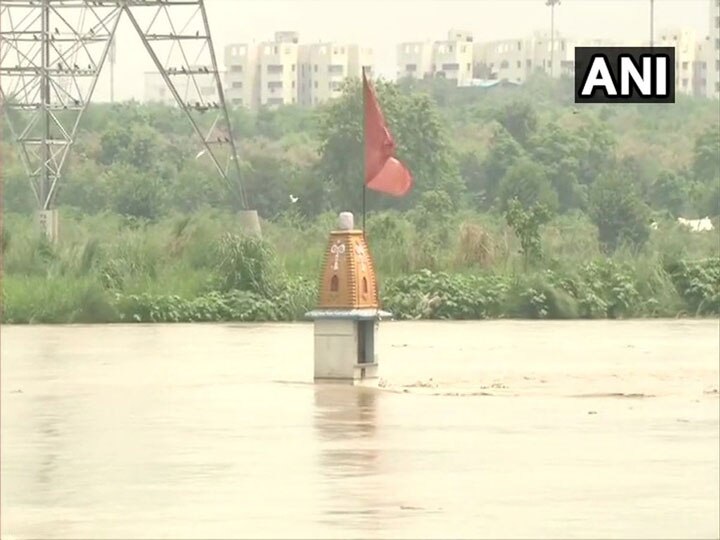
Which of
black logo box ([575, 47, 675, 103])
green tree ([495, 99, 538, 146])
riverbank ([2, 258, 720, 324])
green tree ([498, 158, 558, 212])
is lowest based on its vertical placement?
riverbank ([2, 258, 720, 324])

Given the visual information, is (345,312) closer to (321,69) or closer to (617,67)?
(617,67)

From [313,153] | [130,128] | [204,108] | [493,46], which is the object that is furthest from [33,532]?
[493,46]

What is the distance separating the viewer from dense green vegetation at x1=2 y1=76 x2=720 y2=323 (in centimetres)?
2816

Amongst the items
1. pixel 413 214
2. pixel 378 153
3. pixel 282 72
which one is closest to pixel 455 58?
pixel 282 72

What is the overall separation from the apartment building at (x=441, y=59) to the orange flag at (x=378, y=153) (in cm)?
4909

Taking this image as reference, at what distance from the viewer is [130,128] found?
59875mm

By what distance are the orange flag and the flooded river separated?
1507 mm

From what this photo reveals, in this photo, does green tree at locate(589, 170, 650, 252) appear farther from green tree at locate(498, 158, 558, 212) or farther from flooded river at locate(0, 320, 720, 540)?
flooded river at locate(0, 320, 720, 540)

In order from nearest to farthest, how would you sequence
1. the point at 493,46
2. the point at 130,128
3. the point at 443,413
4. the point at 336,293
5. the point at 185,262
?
the point at 443,413 < the point at 336,293 < the point at 185,262 < the point at 130,128 < the point at 493,46

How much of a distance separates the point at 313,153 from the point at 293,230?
1559 centimetres

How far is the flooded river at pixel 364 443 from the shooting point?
9.70 m

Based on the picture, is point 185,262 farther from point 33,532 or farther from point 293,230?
point 33,532

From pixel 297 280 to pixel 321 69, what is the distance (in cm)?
4737

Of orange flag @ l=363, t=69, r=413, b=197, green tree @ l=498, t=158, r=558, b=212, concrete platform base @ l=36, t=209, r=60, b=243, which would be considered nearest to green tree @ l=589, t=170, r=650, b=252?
green tree @ l=498, t=158, r=558, b=212
